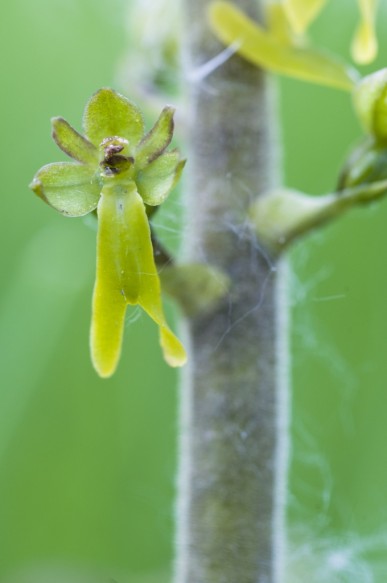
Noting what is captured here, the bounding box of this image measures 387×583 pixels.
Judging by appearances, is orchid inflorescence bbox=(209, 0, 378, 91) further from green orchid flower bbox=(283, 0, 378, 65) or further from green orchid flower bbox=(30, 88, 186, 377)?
green orchid flower bbox=(30, 88, 186, 377)

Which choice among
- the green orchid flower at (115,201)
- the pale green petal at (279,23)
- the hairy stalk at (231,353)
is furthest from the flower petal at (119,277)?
the pale green petal at (279,23)

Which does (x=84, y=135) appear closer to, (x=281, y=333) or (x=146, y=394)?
(x=281, y=333)

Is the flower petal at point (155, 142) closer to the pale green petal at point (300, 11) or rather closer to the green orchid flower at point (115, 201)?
the green orchid flower at point (115, 201)

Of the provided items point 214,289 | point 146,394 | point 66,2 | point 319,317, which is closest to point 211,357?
point 214,289

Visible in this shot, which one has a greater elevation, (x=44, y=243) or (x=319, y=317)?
(x=319, y=317)

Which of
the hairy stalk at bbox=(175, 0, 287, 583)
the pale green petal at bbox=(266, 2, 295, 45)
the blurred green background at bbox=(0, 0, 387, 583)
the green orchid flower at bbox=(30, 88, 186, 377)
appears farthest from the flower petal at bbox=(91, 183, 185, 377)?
the blurred green background at bbox=(0, 0, 387, 583)

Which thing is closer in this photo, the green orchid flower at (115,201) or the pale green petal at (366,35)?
the green orchid flower at (115,201)
